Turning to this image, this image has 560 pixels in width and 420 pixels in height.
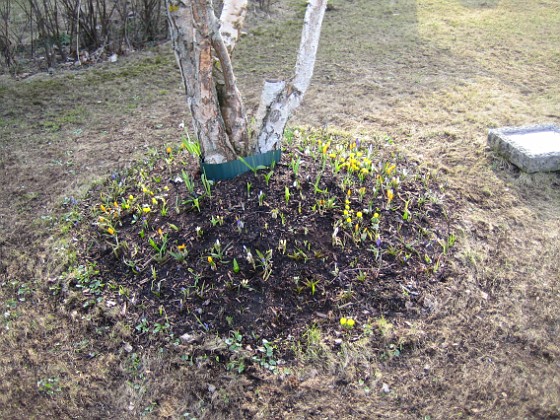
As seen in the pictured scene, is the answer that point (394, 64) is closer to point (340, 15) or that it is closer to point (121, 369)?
point (340, 15)

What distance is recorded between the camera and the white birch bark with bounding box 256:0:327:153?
332 centimetres

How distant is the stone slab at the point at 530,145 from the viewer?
392cm

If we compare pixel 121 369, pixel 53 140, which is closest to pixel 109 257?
pixel 121 369

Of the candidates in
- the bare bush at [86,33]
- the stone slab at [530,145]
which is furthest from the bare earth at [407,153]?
the bare bush at [86,33]

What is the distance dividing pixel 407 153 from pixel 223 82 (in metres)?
1.75

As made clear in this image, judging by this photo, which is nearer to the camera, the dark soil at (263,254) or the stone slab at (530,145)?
the dark soil at (263,254)

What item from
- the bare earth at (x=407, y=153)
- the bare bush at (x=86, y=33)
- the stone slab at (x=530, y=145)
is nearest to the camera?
the bare earth at (x=407, y=153)

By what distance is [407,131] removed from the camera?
4555 mm

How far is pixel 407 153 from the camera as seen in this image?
164 inches

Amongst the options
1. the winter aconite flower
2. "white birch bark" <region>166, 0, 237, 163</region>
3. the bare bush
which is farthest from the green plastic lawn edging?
the bare bush

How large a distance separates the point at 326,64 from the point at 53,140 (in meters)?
3.12

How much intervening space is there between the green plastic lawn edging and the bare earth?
106 centimetres

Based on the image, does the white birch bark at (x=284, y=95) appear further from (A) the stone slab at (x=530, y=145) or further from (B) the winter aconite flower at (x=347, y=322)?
(A) the stone slab at (x=530, y=145)

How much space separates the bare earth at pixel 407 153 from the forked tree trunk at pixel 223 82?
123cm
